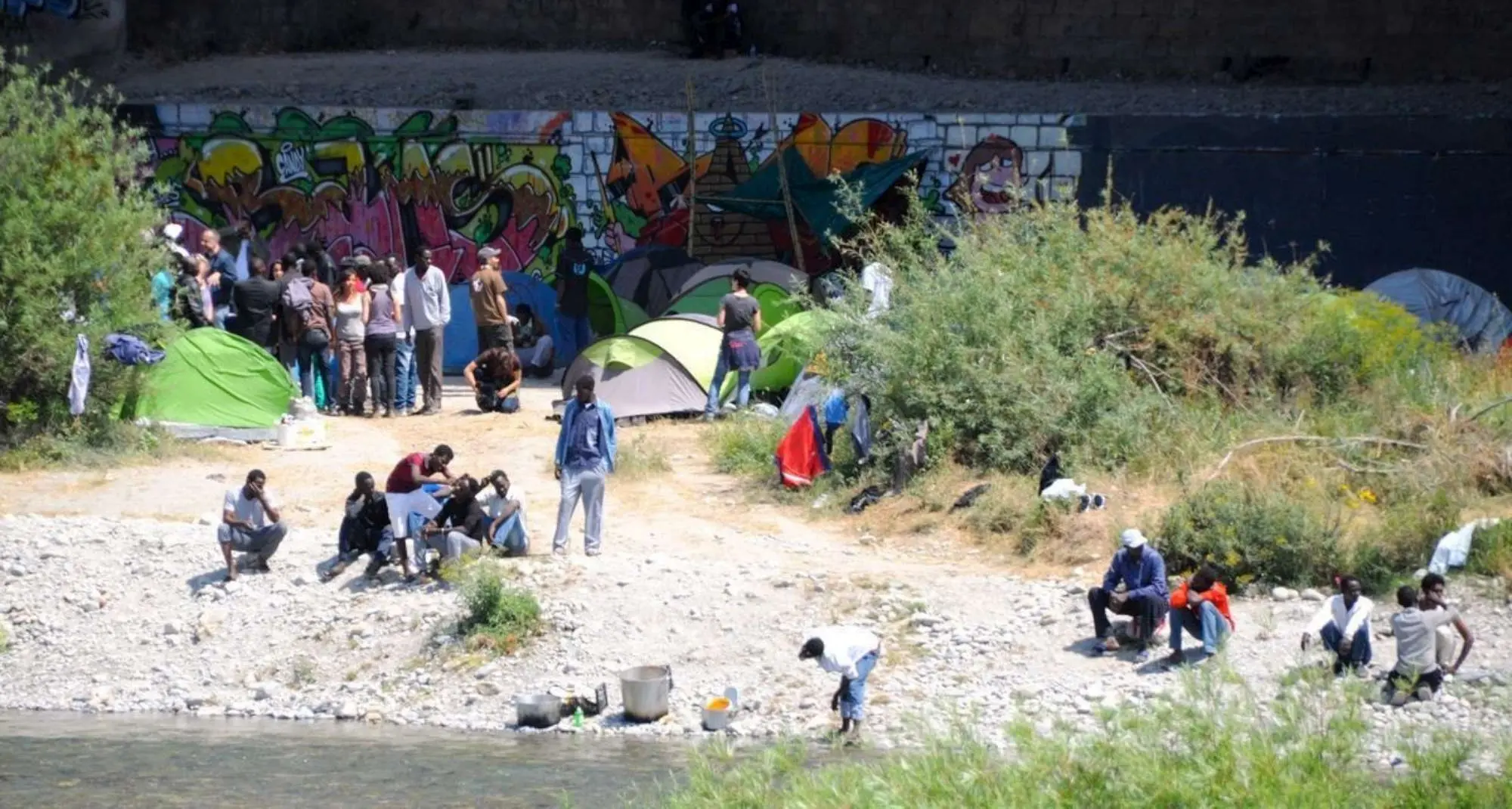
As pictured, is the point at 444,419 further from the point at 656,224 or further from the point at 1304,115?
the point at 1304,115

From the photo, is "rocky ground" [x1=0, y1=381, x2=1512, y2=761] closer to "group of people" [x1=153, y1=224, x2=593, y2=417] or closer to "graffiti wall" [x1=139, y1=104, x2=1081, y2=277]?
"group of people" [x1=153, y1=224, x2=593, y2=417]

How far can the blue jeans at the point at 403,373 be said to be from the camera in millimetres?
18484

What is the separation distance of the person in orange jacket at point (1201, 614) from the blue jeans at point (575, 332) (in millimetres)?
10780

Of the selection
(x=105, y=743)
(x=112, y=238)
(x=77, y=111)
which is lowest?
(x=105, y=743)

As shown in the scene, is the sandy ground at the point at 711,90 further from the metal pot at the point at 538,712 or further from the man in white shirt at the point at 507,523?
the metal pot at the point at 538,712

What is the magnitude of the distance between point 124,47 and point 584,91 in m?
6.96

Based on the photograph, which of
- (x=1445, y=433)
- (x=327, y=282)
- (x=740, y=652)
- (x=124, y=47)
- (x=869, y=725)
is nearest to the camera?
(x=869, y=725)

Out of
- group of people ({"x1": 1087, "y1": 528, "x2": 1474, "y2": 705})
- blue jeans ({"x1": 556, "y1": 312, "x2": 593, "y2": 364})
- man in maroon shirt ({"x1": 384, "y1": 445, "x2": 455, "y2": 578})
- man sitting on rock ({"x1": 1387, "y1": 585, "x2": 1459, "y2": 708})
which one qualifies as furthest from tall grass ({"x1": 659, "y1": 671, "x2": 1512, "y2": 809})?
blue jeans ({"x1": 556, "y1": 312, "x2": 593, "y2": 364})

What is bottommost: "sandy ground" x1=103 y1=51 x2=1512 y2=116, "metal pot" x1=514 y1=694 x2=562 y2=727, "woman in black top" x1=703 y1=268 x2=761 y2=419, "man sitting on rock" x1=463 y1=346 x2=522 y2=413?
"metal pot" x1=514 y1=694 x2=562 y2=727

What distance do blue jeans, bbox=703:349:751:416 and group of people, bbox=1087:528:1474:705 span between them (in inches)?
226

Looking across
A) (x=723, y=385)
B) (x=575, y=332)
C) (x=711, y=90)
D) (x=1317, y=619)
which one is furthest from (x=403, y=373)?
(x=1317, y=619)

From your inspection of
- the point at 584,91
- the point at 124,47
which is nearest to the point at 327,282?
the point at 584,91

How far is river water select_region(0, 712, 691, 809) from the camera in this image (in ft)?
36.6

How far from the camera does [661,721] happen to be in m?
12.4
